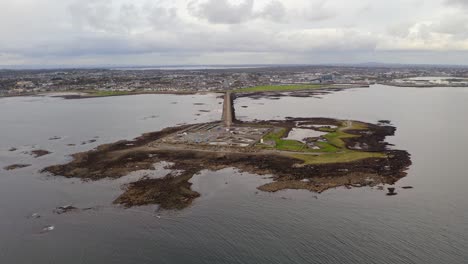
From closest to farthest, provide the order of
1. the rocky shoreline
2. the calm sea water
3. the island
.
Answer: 1. the calm sea water
2. the rocky shoreline
3. the island

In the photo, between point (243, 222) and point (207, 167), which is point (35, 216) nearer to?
point (243, 222)

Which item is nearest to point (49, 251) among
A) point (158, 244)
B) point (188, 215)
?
point (158, 244)

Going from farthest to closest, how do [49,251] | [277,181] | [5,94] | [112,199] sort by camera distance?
[5,94] < [277,181] < [112,199] < [49,251]

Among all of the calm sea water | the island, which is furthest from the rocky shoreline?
the calm sea water

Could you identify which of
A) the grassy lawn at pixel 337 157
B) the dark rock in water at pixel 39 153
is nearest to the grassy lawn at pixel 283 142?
the grassy lawn at pixel 337 157

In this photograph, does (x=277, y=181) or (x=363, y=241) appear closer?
(x=363, y=241)

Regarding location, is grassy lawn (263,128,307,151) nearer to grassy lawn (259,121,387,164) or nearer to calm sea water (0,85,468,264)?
grassy lawn (259,121,387,164)

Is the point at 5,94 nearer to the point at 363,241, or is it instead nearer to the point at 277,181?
the point at 277,181

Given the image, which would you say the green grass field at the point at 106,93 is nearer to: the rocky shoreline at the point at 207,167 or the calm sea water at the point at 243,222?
the rocky shoreline at the point at 207,167
